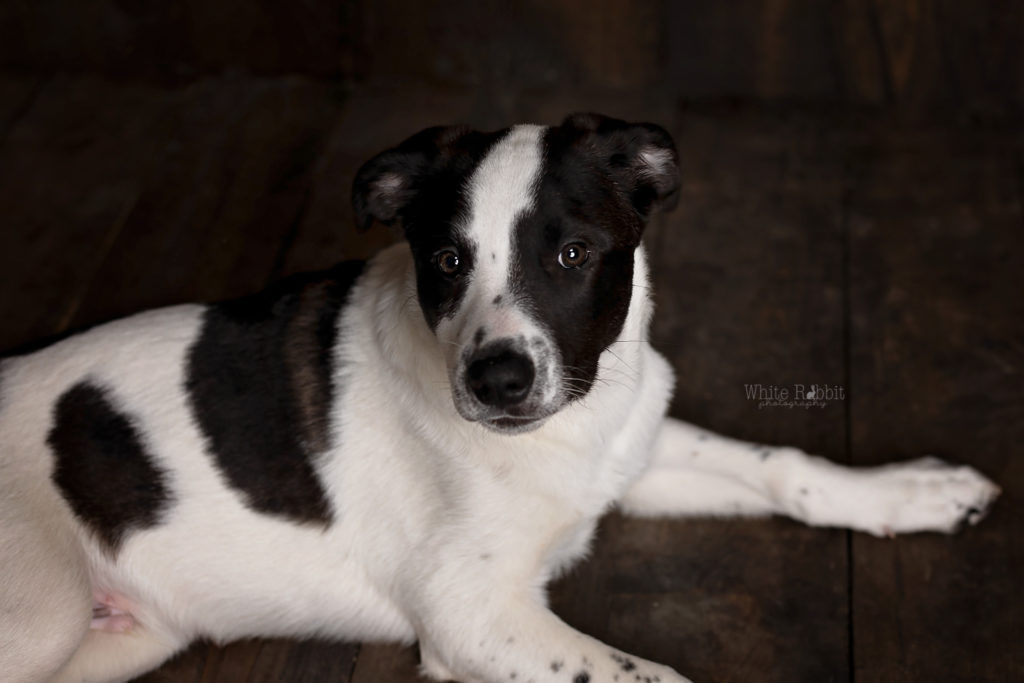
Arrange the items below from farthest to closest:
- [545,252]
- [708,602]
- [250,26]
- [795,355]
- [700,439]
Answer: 1. [250,26]
2. [795,355]
3. [700,439]
4. [708,602]
5. [545,252]

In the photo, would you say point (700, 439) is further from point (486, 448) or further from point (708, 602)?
point (486, 448)

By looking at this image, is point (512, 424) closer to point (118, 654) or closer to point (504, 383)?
point (504, 383)

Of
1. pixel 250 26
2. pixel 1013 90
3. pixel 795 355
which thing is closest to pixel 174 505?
pixel 795 355

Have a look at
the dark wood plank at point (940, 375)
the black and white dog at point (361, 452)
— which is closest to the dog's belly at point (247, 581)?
the black and white dog at point (361, 452)

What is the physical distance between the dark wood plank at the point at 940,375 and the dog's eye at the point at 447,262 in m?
1.59

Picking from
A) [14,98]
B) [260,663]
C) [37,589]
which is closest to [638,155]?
[260,663]

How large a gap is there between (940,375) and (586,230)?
1817 millimetres

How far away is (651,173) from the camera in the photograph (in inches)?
124

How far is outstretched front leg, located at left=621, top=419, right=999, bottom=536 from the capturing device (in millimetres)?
3572

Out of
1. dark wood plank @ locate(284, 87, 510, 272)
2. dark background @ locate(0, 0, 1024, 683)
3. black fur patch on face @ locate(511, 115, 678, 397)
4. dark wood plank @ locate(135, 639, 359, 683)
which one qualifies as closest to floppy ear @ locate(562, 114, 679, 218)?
black fur patch on face @ locate(511, 115, 678, 397)

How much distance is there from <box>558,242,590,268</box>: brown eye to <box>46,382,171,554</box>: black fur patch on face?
1.23m

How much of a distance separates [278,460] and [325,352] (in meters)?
0.33

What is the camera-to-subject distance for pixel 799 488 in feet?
11.8

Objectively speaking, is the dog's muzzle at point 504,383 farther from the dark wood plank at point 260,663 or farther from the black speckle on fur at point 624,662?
the dark wood plank at point 260,663
